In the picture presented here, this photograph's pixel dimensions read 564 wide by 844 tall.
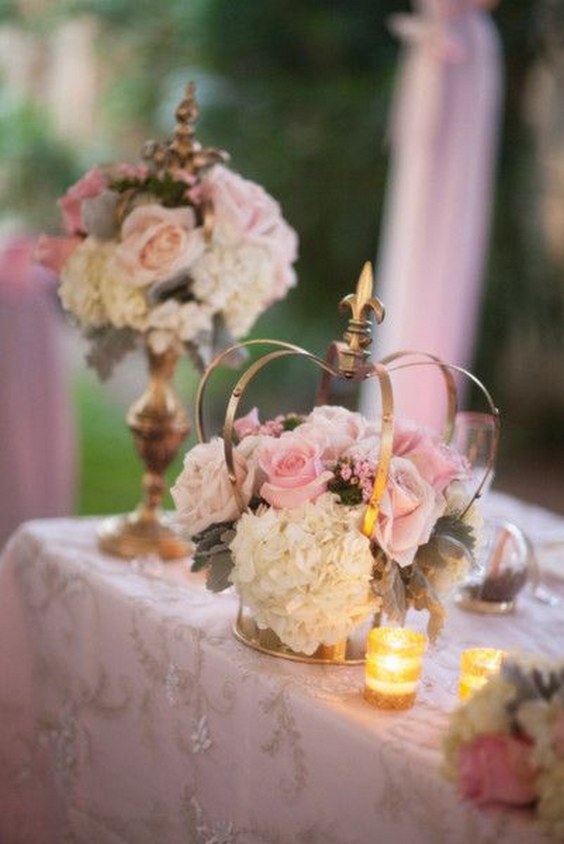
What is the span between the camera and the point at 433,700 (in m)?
1.81

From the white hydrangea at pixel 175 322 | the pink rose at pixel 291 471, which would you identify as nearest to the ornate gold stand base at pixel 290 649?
the pink rose at pixel 291 471

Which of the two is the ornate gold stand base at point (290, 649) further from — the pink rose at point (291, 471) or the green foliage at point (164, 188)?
the green foliage at point (164, 188)

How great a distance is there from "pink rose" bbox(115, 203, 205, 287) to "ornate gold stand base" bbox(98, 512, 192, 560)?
45 centimetres

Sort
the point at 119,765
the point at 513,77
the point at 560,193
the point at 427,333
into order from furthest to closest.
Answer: the point at 560,193
the point at 513,77
the point at 427,333
the point at 119,765

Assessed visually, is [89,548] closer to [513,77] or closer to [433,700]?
[433,700]

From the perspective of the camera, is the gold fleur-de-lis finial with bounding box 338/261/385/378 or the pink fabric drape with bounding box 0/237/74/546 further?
the pink fabric drape with bounding box 0/237/74/546

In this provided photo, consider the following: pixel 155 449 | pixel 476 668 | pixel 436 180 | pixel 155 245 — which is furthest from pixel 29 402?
pixel 476 668

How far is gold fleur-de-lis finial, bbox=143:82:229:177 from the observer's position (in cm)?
238

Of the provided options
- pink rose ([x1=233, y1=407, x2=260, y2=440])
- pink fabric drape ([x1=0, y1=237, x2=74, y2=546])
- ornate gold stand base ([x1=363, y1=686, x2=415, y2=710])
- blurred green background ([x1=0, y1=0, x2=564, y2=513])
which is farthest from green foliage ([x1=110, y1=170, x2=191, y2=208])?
blurred green background ([x1=0, y1=0, x2=564, y2=513])

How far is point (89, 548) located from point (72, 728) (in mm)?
324

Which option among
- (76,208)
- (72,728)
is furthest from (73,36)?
(72,728)

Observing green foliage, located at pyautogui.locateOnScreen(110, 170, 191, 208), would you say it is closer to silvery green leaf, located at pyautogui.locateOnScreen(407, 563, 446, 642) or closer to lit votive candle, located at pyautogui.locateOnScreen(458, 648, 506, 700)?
silvery green leaf, located at pyautogui.locateOnScreen(407, 563, 446, 642)

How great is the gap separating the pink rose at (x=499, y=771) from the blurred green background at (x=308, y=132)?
4688mm

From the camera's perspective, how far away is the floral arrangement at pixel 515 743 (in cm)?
146
